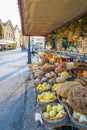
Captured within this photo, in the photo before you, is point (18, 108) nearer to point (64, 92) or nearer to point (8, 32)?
point (64, 92)

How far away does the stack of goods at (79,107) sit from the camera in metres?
2.74

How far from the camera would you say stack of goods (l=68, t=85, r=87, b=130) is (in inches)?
108

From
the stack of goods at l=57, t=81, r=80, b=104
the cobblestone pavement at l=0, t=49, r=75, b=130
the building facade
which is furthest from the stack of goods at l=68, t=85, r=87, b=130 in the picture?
the building facade

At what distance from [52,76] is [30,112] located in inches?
54.5

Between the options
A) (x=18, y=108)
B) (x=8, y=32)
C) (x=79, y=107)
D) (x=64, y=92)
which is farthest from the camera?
(x=8, y=32)

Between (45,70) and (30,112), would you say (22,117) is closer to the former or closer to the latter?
(30,112)

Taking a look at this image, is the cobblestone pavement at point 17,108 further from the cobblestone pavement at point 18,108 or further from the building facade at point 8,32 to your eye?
the building facade at point 8,32

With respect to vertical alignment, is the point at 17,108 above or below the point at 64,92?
below

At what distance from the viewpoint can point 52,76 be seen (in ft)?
19.1

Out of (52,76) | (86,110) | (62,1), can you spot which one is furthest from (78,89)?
(52,76)

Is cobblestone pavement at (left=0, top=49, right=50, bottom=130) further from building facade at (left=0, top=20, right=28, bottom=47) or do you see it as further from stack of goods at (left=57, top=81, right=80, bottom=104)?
building facade at (left=0, top=20, right=28, bottom=47)

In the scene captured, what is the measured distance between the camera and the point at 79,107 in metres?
2.78

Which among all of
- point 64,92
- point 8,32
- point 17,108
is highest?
point 8,32

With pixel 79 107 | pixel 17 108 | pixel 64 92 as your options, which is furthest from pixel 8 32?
pixel 79 107
